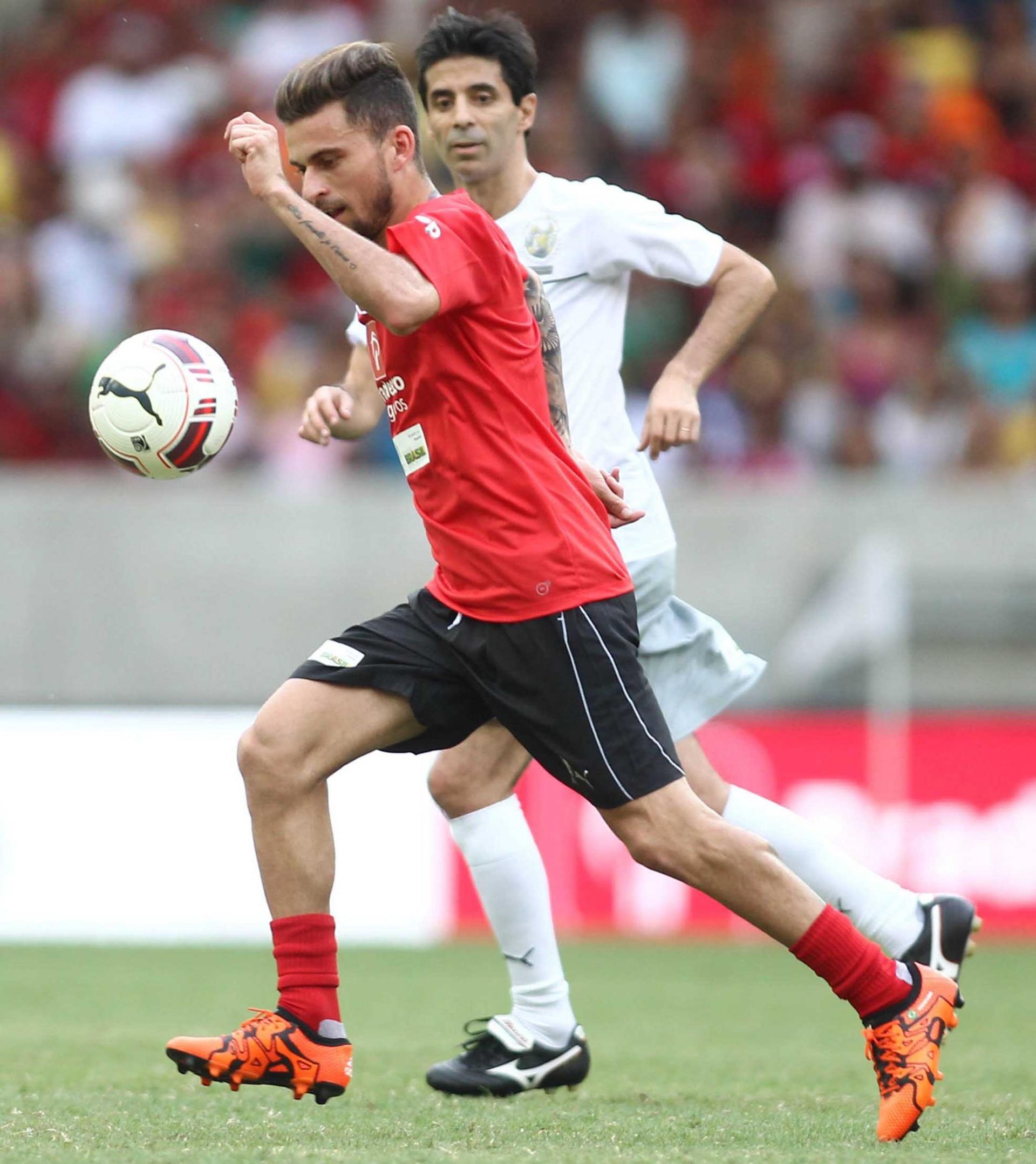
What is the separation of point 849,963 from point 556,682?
836mm

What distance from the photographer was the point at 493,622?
4.15 metres

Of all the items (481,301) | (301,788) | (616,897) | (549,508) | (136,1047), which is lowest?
(616,897)

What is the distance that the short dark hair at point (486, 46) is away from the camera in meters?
5.01

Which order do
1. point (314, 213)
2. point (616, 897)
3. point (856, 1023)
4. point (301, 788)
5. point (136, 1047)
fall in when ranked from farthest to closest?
1. point (616, 897)
2. point (856, 1023)
3. point (136, 1047)
4. point (301, 788)
5. point (314, 213)

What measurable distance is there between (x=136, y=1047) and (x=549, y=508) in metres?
2.51

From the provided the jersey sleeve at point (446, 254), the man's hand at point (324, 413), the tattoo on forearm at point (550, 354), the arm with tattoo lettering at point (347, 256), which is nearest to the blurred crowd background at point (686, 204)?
the man's hand at point (324, 413)

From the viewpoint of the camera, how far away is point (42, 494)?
1030 centimetres

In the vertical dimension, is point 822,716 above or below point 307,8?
below

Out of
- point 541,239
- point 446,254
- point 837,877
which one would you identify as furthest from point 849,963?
point 541,239

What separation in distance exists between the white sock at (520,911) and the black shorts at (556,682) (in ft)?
2.27

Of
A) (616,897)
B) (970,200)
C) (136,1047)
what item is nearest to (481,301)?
(136,1047)

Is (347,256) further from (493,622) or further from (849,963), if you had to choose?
(849,963)

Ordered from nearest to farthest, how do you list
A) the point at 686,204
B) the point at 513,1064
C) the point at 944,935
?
the point at 944,935 < the point at 513,1064 < the point at 686,204

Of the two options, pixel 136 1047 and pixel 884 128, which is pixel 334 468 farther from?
pixel 136 1047
